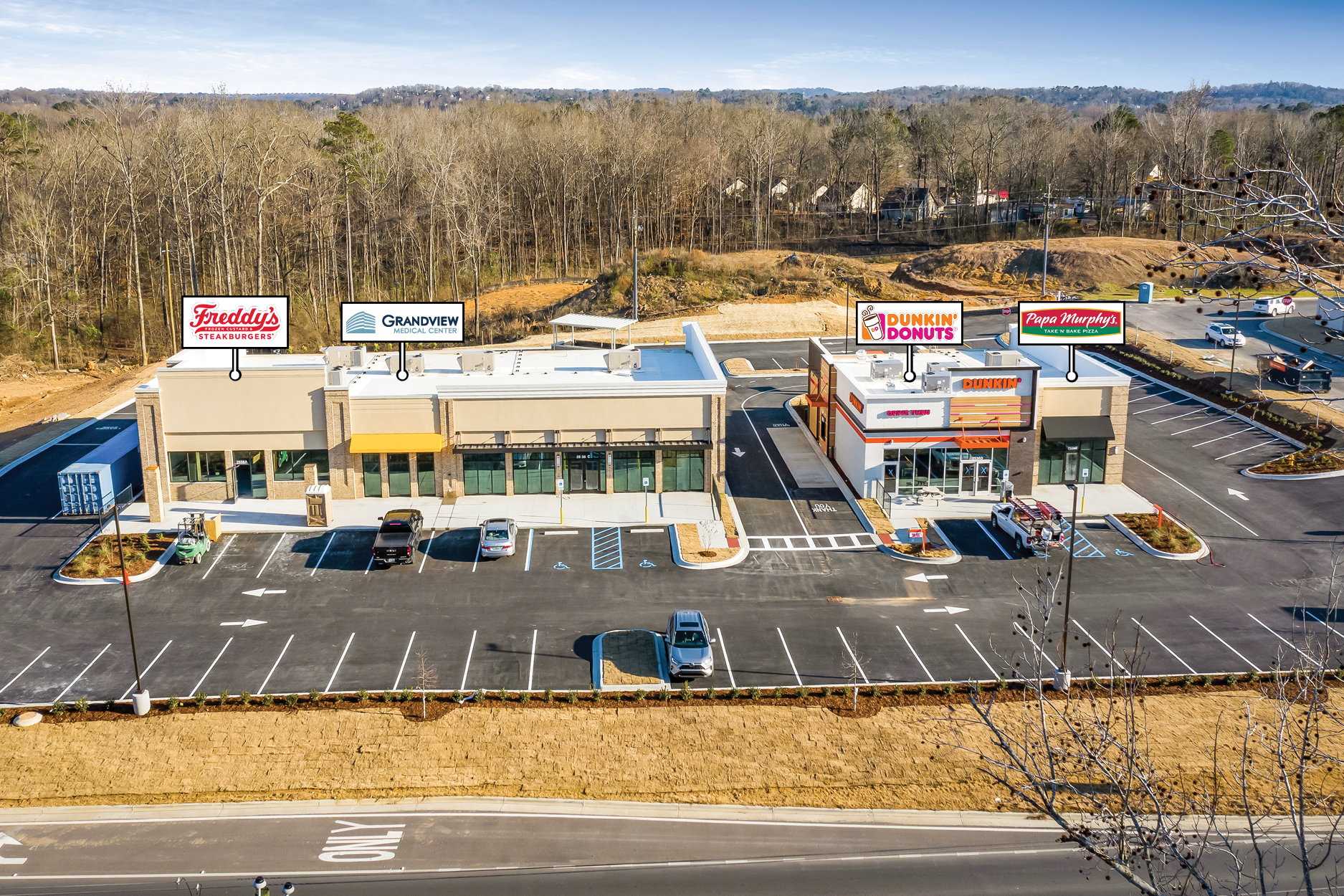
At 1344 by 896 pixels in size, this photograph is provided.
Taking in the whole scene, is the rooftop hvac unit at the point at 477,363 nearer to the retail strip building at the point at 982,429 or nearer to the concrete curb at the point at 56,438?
the retail strip building at the point at 982,429

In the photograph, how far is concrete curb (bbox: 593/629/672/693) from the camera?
31922 millimetres

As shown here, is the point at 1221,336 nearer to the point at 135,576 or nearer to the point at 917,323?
the point at 917,323

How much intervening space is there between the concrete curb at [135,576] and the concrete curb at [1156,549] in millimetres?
38854

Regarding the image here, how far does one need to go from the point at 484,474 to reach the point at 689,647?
1797 centimetres

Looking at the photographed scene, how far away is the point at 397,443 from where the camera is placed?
152 ft

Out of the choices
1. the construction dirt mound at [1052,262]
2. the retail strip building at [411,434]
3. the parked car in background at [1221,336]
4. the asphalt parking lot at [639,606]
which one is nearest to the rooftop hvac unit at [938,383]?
the asphalt parking lot at [639,606]

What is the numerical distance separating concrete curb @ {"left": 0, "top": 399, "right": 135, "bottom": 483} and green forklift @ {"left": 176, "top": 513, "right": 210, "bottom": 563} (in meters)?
15.6

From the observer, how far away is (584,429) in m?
47.4

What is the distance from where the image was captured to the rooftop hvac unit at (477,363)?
1969 inches

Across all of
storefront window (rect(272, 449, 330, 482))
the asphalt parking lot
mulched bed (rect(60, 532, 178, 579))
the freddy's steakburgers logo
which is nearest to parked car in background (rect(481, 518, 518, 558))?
the asphalt parking lot

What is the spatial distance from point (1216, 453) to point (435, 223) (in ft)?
245

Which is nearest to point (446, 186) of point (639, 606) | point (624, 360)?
point (624, 360)

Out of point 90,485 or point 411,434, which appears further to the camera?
point 411,434

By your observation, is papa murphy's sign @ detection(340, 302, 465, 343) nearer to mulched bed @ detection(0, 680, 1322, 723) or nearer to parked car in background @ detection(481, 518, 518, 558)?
parked car in background @ detection(481, 518, 518, 558)
